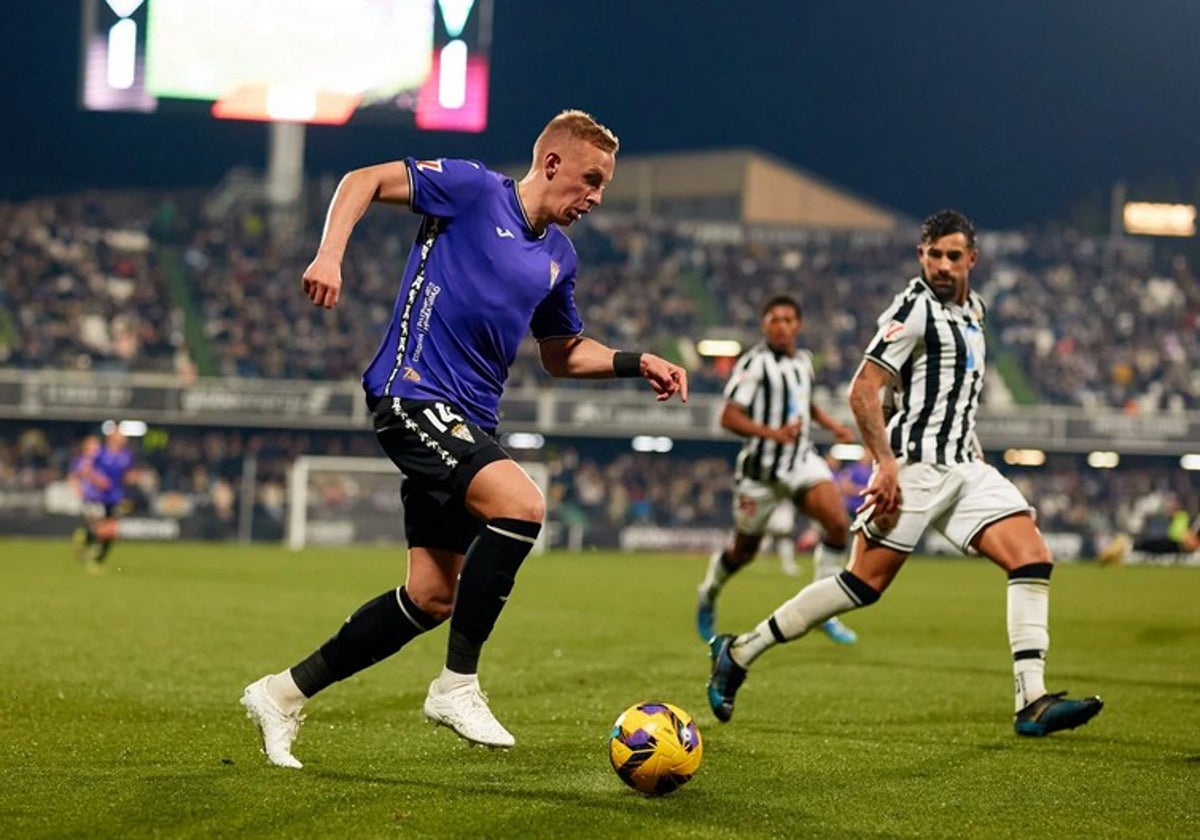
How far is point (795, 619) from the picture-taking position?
298 inches

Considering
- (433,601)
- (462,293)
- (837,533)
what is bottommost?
(837,533)

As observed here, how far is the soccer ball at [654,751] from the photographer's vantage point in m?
5.30

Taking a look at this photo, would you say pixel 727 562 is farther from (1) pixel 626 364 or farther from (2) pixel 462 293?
(2) pixel 462 293

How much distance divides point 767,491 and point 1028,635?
207 inches

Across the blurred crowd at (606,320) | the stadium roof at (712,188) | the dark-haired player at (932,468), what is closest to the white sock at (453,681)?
the dark-haired player at (932,468)

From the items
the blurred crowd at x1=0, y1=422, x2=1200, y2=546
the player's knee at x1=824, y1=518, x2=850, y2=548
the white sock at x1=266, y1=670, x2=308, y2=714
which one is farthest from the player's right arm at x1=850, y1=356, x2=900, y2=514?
the blurred crowd at x1=0, y1=422, x2=1200, y2=546

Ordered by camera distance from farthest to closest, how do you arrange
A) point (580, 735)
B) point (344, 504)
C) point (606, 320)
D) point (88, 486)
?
point (606, 320), point (344, 504), point (88, 486), point (580, 735)

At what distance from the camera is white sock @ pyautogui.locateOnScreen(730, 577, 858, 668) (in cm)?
747

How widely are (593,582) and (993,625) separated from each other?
301 inches

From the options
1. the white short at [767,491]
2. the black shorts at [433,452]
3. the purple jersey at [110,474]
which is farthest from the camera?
the purple jersey at [110,474]

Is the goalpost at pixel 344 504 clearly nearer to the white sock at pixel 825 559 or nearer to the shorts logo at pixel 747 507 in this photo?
the white sock at pixel 825 559

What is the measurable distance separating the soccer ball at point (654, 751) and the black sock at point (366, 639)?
800 millimetres

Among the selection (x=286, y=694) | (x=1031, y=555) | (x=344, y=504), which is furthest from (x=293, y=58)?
(x=286, y=694)

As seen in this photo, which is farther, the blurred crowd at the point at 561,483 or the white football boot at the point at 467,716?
the blurred crowd at the point at 561,483
